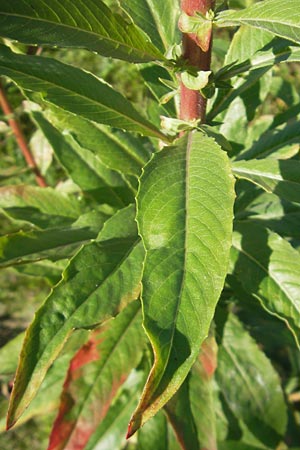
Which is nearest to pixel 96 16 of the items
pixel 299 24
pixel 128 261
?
pixel 299 24

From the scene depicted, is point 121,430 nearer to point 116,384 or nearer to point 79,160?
point 116,384

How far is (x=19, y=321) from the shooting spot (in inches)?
124

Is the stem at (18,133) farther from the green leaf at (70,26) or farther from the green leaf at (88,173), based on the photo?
the green leaf at (70,26)

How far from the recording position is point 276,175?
0.99 metres

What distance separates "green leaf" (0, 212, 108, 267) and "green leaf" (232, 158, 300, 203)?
1.26ft

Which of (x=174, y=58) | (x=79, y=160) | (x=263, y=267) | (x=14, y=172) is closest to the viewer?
(x=174, y=58)

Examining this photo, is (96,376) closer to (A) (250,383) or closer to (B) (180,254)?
(A) (250,383)

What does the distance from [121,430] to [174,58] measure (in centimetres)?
107

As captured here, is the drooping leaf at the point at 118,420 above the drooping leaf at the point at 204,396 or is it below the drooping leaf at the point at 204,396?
Answer: below

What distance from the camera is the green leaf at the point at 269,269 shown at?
1.11 m

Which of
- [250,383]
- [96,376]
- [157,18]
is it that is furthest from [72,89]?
[250,383]

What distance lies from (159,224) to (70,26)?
12.3 inches

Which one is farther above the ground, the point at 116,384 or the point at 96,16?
the point at 96,16

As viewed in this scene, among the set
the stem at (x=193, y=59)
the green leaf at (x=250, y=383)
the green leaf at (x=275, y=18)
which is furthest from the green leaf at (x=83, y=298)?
the green leaf at (x=250, y=383)
